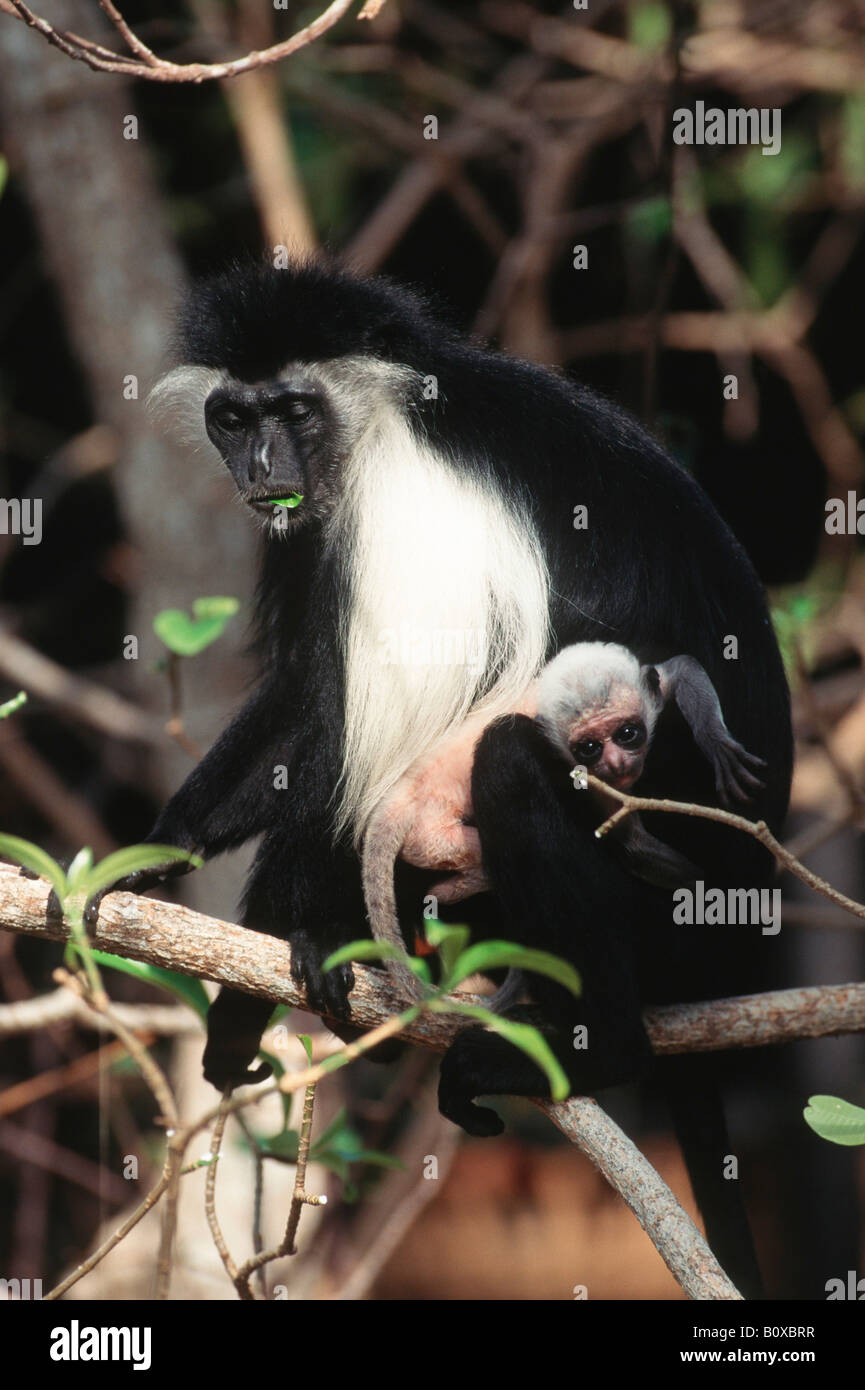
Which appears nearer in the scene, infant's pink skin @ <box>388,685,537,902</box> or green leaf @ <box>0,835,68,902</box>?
green leaf @ <box>0,835,68,902</box>

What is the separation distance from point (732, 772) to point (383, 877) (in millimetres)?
755

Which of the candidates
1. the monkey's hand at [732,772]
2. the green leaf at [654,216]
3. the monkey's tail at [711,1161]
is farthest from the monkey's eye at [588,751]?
the green leaf at [654,216]

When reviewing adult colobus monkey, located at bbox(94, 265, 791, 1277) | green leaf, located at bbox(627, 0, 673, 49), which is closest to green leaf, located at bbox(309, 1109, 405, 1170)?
adult colobus monkey, located at bbox(94, 265, 791, 1277)

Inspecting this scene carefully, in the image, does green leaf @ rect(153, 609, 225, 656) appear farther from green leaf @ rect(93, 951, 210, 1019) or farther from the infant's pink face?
the infant's pink face

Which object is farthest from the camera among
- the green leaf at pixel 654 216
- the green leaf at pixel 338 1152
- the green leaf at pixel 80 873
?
the green leaf at pixel 654 216

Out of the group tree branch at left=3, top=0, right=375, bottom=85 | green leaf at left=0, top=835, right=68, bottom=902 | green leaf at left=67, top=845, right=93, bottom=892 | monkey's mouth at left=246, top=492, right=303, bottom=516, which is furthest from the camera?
monkey's mouth at left=246, top=492, right=303, bottom=516

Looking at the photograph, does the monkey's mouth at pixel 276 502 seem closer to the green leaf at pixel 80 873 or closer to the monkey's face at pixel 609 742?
the monkey's face at pixel 609 742

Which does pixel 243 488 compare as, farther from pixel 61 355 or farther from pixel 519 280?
pixel 61 355

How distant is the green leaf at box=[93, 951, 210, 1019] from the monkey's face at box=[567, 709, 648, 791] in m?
0.86

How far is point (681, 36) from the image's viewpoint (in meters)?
3.77

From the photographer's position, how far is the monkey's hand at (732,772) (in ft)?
8.16

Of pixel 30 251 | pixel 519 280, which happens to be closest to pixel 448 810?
pixel 519 280

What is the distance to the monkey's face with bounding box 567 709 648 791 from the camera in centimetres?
266

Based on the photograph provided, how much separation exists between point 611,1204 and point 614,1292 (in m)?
0.34
